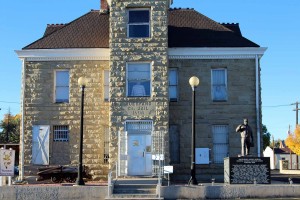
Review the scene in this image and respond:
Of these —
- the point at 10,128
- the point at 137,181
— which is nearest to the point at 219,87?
the point at 137,181

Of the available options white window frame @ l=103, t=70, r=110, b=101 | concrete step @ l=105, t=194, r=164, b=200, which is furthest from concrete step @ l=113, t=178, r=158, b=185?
white window frame @ l=103, t=70, r=110, b=101

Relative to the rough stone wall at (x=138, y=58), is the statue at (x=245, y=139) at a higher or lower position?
lower

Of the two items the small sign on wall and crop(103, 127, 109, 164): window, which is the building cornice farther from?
the small sign on wall

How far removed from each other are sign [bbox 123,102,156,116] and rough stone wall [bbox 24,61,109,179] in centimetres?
197

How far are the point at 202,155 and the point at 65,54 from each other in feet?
28.9

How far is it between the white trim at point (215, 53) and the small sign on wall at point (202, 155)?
4.81 metres

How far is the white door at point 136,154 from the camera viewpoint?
25023 millimetres

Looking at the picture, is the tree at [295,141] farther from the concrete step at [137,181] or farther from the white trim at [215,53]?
the concrete step at [137,181]

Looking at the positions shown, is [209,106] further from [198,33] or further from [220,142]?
[198,33]

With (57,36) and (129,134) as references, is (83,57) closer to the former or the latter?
(57,36)

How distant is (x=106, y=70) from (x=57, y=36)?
11.3 feet

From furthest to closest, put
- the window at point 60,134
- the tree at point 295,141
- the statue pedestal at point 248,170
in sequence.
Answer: the tree at point 295,141 → the window at point 60,134 → the statue pedestal at point 248,170

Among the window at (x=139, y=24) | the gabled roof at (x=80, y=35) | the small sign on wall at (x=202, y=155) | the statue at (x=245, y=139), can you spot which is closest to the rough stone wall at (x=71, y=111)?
the gabled roof at (x=80, y=35)

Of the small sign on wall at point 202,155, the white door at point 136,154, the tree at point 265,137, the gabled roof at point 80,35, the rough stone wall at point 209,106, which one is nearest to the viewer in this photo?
the white door at point 136,154
